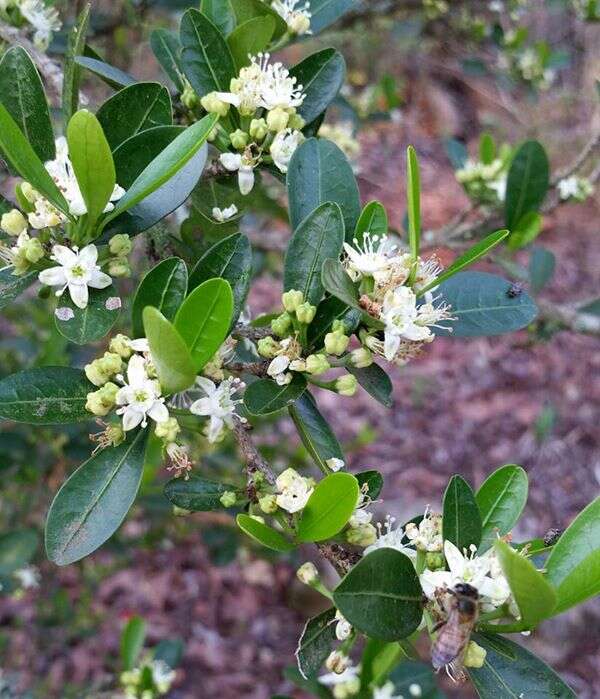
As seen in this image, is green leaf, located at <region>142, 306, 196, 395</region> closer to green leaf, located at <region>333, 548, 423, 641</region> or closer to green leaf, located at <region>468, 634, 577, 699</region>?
green leaf, located at <region>333, 548, 423, 641</region>

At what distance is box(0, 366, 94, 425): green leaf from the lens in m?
0.94

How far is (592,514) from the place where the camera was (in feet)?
2.90

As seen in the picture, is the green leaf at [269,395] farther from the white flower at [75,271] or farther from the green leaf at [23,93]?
the green leaf at [23,93]

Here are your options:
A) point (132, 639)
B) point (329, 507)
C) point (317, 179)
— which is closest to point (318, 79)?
point (317, 179)

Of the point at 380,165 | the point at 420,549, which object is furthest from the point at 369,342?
the point at 380,165

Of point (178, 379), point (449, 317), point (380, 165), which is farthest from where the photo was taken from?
point (380, 165)

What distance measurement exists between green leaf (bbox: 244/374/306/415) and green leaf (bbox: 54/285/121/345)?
0.20 m

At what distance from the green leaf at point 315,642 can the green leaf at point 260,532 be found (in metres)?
0.10

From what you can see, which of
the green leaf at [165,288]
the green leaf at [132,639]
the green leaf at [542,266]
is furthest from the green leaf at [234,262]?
the green leaf at [542,266]

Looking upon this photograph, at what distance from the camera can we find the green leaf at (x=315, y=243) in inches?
38.7

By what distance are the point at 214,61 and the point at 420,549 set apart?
0.76 m

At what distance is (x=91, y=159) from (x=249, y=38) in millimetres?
406

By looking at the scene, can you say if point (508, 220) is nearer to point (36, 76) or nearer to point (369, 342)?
point (369, 342)

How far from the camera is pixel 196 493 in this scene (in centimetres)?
101
